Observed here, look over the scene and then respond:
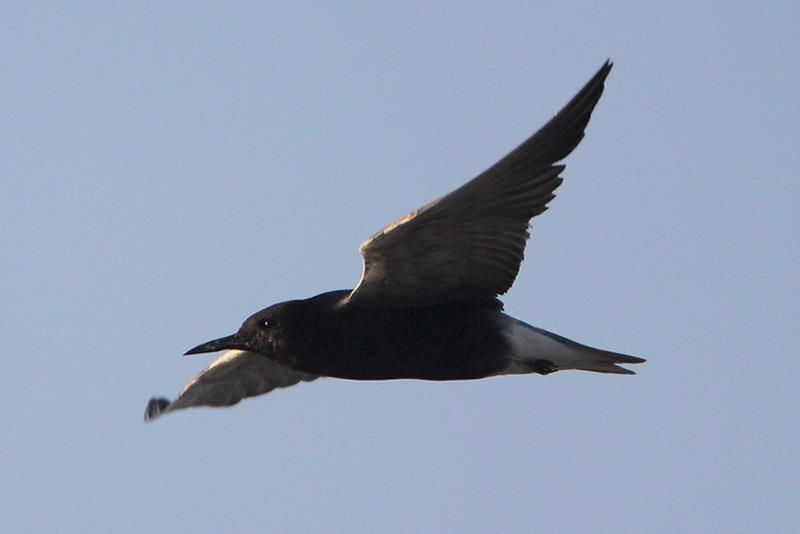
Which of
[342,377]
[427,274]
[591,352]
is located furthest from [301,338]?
[591,352]

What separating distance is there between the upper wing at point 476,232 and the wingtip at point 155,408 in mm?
3285

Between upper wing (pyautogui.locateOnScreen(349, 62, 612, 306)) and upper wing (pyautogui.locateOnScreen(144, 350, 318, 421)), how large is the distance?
2777 mm

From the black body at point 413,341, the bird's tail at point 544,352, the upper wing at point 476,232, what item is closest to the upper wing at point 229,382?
→ the black body at point 413,341

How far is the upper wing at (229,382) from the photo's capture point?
13930 millimetres

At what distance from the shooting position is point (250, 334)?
40.0 feet

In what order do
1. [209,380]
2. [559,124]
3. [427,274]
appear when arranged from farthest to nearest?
[209,380], [427,274], [559,124]

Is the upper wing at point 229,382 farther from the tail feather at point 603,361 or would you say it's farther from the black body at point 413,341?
the tail feather at point 603,361

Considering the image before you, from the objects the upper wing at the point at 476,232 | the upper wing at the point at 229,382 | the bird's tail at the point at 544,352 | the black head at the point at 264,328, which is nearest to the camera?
the upper wing at the point at 476,232

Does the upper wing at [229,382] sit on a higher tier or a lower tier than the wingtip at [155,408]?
higher

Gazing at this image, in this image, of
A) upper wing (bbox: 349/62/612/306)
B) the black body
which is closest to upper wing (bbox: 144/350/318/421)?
the black body

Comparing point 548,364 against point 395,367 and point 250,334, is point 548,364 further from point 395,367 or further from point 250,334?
point 250,334

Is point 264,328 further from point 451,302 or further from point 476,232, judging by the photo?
point 476,232

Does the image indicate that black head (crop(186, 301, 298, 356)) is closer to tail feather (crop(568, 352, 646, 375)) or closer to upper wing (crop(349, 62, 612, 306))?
upper wing (crop(349, 62, 612, 306))

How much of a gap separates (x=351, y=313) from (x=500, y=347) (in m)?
1.03
